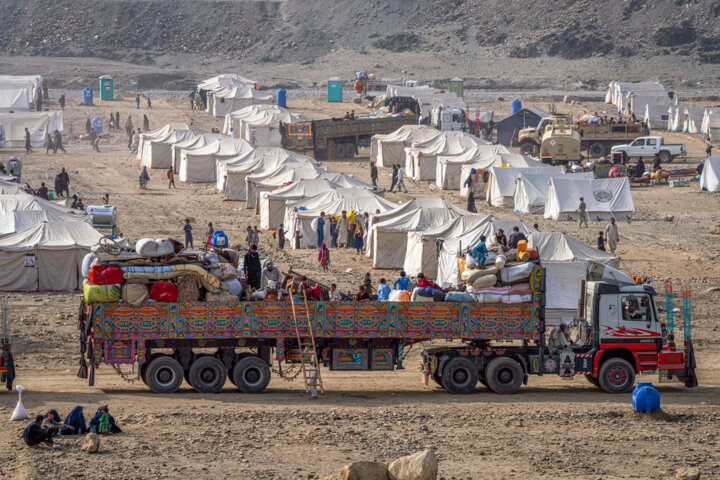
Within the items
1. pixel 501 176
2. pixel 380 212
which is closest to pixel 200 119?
pixel 501 176

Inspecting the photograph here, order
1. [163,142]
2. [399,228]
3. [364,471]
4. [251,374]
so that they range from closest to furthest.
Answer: [364,471] → [251,374] → [399,228] → [163,142]

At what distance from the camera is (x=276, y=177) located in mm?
44500

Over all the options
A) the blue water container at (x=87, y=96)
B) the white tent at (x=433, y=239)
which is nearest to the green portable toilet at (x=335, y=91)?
the blue water container at (x=87, y=96)

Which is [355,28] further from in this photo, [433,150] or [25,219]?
[25,219]

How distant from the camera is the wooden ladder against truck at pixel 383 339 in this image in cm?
1934

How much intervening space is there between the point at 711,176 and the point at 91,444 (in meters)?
39.0

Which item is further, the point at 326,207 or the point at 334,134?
the point at 334,134

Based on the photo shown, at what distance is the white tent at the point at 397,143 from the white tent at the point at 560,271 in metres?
28.9

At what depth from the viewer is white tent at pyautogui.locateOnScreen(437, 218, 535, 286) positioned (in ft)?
94.3

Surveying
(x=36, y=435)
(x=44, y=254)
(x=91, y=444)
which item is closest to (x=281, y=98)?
(x=44, y=254)

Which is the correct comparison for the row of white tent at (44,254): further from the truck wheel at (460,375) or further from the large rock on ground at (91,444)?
the large rock on ground at (91,444)

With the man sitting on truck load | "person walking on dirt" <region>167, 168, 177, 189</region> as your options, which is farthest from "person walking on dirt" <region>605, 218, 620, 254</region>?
"person walking on dirt" <region>167, 168, 177, 189</region>

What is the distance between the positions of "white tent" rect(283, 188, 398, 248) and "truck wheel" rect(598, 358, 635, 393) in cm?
1613

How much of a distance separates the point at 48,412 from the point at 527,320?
815 centimetres
